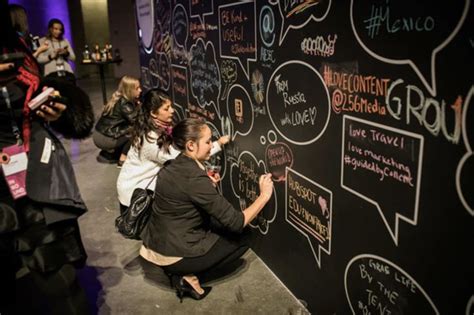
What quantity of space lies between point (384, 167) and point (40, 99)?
5.10 ft

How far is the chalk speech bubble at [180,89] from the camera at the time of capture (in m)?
4.27

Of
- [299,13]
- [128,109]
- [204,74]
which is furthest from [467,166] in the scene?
[128,109]

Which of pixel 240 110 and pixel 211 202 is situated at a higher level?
pixel 240 110

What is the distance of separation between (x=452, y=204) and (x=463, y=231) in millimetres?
97

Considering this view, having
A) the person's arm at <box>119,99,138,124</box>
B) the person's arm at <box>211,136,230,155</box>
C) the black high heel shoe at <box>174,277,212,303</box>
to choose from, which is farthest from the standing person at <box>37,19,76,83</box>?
the black high heel shoe at <box>174,277,212,303</box>

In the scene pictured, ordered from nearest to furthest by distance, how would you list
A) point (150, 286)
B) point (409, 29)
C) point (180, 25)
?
point (409, 29), point (150, 286), point (180, 25)

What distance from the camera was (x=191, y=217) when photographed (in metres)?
2.67

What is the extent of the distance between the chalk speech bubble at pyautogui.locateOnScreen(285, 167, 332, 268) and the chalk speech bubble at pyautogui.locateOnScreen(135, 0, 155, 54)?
11.1ft

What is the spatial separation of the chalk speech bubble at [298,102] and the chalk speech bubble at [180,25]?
5.57 feet

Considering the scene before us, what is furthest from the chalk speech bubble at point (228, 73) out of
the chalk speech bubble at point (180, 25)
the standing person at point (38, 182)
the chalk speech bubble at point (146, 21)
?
the chalk speech bubble at point (146, 21)

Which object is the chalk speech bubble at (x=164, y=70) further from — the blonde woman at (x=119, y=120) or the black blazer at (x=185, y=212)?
the black blazer at (x=185, y=212)

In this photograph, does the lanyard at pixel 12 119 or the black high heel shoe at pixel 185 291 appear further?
the black high heel shoe at pixel 185 291

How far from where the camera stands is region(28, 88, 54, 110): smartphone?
192 centimetres

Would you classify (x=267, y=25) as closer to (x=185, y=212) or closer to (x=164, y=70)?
(x=185, y=212)
